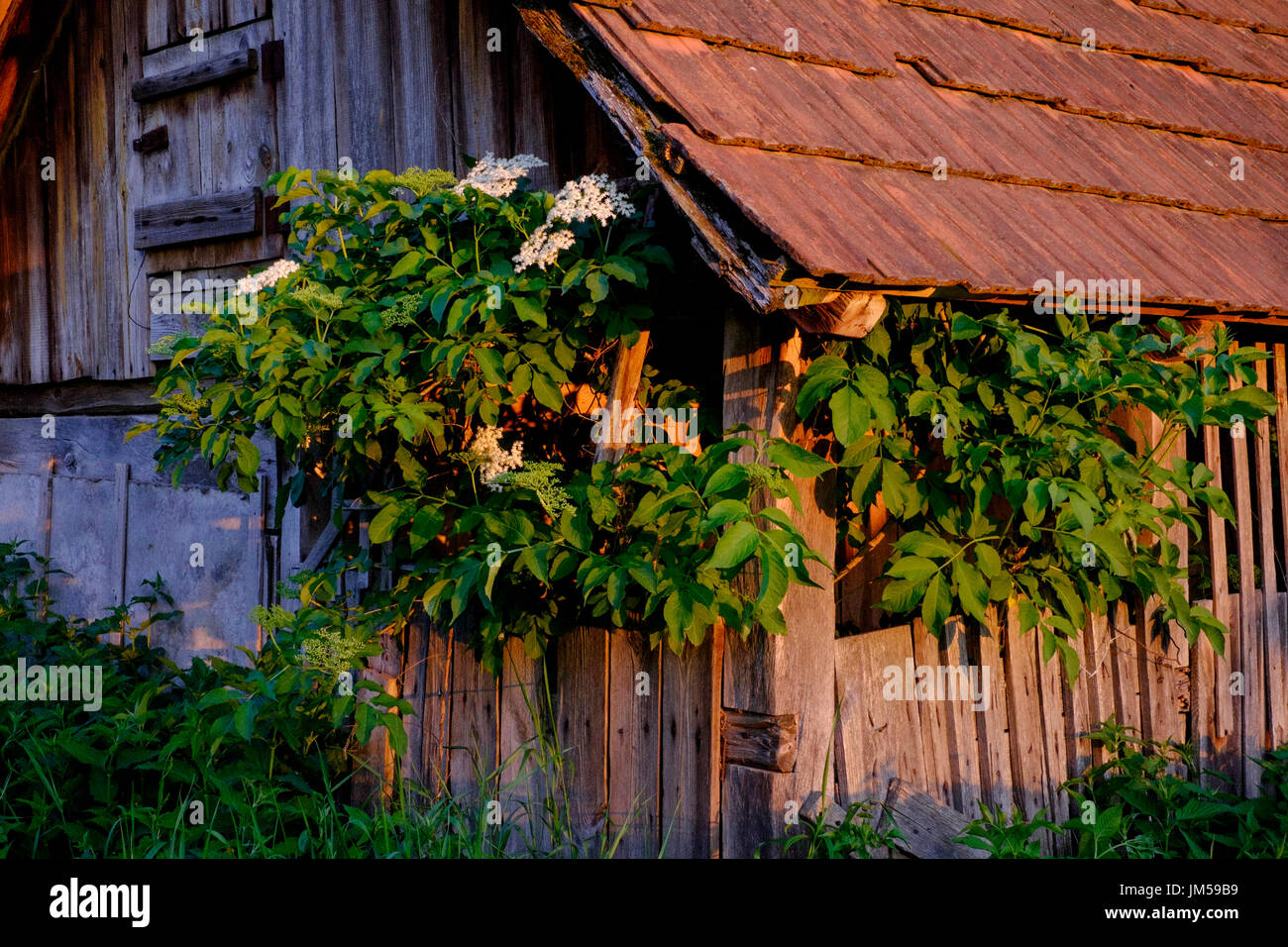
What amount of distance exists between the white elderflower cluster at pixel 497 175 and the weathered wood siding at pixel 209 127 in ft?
1.63

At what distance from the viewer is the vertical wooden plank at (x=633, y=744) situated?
4.00 m

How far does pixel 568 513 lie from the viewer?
363 cm

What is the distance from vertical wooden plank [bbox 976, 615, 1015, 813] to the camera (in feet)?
13.9

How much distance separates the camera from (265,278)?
420 centimetres

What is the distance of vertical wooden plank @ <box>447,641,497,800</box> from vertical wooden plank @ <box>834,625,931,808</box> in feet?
3.36

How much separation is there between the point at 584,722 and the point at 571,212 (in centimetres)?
169

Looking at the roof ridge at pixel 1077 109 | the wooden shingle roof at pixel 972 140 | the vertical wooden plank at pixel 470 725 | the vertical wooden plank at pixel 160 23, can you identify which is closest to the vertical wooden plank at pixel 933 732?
the wooden shingle roof at pixel 972 140

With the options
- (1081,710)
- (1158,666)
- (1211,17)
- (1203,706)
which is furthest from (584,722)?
(1211,17)

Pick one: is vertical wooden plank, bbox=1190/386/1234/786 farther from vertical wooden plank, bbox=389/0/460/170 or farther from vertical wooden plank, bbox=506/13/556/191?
vertical wooden plank, bbox=389/0/460/170

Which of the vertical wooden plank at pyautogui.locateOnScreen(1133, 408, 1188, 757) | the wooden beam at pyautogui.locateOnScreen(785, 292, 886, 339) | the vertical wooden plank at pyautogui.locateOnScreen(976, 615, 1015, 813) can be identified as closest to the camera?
the wooden beam at pyautogui.locateOnScreen(785, 292, 886, 339)

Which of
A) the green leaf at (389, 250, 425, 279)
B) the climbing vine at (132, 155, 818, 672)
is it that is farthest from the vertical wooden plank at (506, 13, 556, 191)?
the green leaf at (389, 250, 425, 279)

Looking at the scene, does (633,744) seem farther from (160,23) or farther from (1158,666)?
(160,23)

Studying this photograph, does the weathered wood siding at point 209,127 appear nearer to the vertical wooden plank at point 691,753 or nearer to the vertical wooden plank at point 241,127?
the vertical wooden plank at point 241,127
